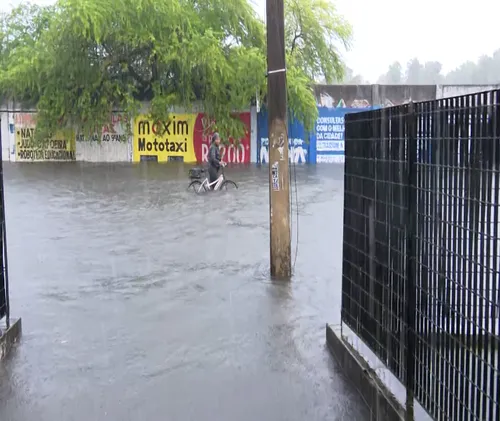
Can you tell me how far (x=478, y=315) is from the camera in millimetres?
3025

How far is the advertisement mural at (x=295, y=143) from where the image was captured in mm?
31703

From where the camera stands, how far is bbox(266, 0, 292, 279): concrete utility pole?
7.22m

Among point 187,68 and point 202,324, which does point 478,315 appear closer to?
point 202,324

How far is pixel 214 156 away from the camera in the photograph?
17.4 metres

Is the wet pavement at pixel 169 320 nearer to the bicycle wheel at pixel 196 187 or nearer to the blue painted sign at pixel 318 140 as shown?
the bicycle wheel at pixel 196 187

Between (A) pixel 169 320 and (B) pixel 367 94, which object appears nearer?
(A) pixel 169 320

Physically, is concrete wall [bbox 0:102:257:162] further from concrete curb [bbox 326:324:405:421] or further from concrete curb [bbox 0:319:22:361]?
concrete curb [bbox 326:324:405:421]

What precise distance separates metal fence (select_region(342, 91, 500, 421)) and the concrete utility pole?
2.70m

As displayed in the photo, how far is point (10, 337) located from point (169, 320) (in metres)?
1.55

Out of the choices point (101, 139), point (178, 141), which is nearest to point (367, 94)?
point (178, 141)

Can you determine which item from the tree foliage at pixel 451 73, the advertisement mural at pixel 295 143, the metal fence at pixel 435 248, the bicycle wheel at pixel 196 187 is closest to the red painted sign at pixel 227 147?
the advertisement mural at pixel 295 143

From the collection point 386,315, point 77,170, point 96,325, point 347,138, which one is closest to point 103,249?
point 96,325

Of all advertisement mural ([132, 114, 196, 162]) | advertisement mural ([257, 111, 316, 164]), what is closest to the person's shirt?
advertisement mural ([257, 111, 316, 164])

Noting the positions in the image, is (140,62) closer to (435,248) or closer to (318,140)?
(318,140)
